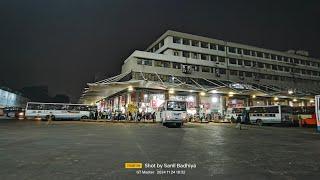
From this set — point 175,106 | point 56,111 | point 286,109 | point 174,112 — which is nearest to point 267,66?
point 286,109

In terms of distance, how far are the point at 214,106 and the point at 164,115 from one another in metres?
23.6

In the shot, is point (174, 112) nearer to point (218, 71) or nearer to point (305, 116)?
point (305, 116)

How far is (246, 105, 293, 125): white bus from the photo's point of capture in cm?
2883

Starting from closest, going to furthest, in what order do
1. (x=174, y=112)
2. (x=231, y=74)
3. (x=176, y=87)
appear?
(x=174, y=112)
(x=176, y=87)
(x=231, y=74)

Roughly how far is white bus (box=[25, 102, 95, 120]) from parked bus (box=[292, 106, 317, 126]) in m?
32.0

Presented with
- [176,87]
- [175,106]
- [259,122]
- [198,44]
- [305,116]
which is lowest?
[259,122]

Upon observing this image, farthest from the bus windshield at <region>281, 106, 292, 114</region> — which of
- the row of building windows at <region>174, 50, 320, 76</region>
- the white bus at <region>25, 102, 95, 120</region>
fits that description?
the white bus at <region>25, 102, 95, 120</region>

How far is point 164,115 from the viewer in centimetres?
2481

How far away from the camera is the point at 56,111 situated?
37.7 metres

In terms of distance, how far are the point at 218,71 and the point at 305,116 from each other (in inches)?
941

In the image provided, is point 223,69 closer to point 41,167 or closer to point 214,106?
point 214,106

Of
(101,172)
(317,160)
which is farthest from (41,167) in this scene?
(317,160)

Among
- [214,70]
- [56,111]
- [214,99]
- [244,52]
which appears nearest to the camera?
[56,111]

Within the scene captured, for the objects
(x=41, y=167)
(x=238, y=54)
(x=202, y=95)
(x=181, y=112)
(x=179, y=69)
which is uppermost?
(x=238, y=54)
